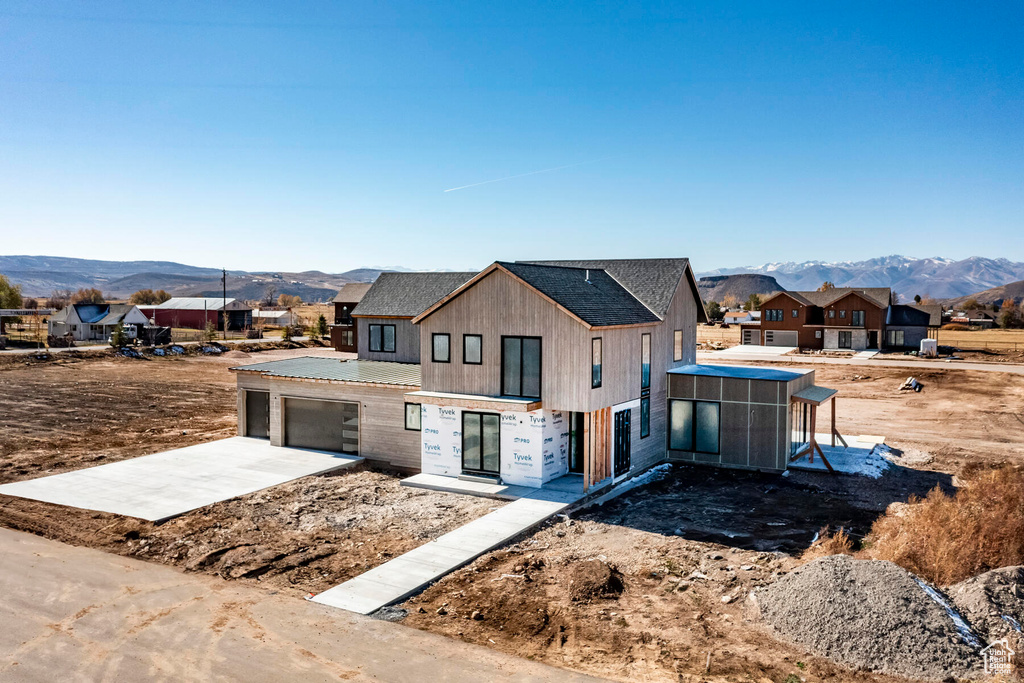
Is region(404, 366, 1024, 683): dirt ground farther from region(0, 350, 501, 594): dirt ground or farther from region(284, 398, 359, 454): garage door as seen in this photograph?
region(284, 398, 359, 454): garage door

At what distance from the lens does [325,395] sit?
24.7 metres

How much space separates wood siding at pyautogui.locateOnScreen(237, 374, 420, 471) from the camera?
23.1 m

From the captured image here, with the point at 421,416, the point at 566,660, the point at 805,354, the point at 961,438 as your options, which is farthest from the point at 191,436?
the point at 805,354

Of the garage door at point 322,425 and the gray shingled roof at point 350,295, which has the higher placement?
the gray shingled roof at point 350,295

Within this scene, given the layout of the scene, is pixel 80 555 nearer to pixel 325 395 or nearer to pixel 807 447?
pixel 325 395

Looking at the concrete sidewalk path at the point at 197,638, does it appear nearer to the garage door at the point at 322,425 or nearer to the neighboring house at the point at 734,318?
the garage door at the point at 322,425

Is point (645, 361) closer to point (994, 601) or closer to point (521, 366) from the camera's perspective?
point (521, 366)

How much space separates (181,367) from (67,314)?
27464 mm

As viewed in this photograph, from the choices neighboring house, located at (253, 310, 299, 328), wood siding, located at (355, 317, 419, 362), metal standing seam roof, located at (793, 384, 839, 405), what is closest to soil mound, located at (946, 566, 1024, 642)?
metal standing seam roof, located at (793, 384, 839, 405)

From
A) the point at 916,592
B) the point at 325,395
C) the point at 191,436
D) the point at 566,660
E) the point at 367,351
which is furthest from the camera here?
the point at 367,351

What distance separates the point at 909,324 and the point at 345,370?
57756 millimetres

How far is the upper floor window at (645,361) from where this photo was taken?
2278 cm

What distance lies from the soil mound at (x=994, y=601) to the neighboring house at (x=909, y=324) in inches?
2334

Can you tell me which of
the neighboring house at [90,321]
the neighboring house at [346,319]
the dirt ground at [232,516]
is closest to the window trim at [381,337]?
the dirt ground at [232,516]
